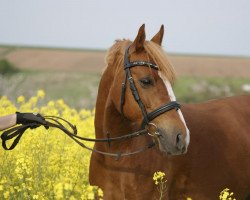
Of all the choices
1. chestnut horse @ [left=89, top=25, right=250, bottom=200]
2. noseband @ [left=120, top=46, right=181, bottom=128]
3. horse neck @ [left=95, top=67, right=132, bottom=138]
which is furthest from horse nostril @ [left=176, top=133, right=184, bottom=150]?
horse neck @ [left=95, top=67, right=132, bottom=138]

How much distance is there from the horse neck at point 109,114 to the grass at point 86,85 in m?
35.7

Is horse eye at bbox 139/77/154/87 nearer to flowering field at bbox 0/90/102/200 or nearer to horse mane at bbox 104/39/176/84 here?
horse mane at bbox 104/39/176/84

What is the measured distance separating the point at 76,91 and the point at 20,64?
17.6 meters

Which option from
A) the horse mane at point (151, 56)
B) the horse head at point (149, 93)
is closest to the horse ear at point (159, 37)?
the horse head at point (149, 93)

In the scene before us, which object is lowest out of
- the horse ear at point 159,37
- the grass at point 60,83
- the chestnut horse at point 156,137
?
the grass at point 60,83

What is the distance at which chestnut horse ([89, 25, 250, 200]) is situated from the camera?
4.94 meters

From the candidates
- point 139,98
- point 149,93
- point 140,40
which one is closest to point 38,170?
point 139,98

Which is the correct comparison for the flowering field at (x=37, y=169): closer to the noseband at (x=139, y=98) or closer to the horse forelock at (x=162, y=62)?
the noseband at (x=139, y=98)

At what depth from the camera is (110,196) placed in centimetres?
536

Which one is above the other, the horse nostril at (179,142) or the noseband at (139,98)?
the noseband at (139,98)

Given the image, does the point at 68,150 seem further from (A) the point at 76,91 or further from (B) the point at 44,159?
(A) the point at 76,91

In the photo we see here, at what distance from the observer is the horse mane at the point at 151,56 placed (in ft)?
16.4

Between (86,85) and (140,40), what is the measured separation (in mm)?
44830

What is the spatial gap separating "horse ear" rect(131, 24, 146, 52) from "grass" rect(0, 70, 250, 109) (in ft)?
118
